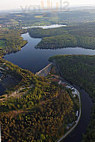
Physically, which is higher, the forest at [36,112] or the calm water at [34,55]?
the calm water at [34,55]

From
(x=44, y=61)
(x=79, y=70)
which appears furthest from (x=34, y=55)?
(x=79, y=70)

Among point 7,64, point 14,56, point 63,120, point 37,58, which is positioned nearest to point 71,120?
point 63,120

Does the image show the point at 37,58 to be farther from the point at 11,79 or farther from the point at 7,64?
the point at 11,79

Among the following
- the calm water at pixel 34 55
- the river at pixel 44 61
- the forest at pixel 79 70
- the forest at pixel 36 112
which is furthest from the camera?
the calm water at pixel 34 55

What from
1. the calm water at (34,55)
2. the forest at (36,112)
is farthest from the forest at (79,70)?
the calm water at (34,55)

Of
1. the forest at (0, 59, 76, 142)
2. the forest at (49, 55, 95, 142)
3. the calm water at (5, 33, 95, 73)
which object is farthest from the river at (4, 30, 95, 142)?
the forest at (0, 59, 76, 142)

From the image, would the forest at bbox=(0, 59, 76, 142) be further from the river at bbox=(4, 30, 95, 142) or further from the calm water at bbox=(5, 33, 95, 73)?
the calm water at bbox=(5, 33, 95, 73)

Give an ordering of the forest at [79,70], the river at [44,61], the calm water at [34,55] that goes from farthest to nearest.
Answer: the calm water at [34,55], the forest at [79,70], the river at [44,61]

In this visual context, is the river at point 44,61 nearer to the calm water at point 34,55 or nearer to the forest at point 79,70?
the calm water at point 34,55
